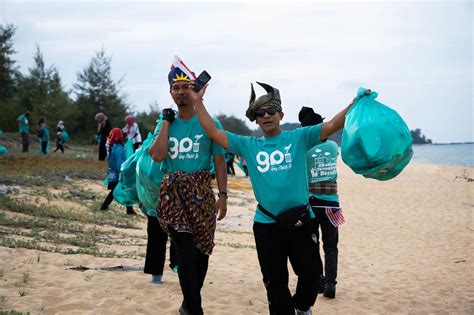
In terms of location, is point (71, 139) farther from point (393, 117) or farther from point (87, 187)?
point (393, 117)

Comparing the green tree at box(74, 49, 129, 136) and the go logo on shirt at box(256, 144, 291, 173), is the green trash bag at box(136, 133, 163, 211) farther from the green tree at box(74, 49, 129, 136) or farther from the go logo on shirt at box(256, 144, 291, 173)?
the green tree at box(74, 49, 129, 136)

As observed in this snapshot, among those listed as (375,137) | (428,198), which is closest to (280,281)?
(375,137)

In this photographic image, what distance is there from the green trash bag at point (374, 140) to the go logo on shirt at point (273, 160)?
0.41 metres

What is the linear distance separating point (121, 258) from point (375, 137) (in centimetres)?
458

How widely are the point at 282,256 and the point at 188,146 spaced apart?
3.91 ft

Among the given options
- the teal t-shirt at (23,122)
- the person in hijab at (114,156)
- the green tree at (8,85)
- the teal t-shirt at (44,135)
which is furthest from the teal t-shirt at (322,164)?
the green tree at (8,85)

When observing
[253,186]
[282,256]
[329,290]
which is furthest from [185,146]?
[329,290]

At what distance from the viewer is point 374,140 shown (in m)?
3.51

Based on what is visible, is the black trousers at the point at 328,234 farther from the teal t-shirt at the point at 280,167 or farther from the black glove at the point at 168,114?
the black glove at the point at 168,114

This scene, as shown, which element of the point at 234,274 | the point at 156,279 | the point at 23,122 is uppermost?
the point at 23,122

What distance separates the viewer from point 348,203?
1825 centimetres

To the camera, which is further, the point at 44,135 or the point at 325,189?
the point at 44,135

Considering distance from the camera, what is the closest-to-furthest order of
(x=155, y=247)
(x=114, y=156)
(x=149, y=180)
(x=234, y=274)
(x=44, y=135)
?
(x=149, y=180), (x=155, y=247), (x=234, y=274), (x=114, y=156), (x=44, y=135)

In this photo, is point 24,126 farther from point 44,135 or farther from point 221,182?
point 221,182
